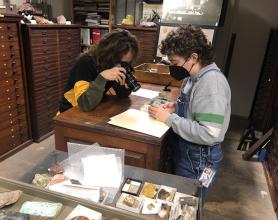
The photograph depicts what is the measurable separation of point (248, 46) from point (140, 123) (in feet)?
9.47

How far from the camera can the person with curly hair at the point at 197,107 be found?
1.07 meters

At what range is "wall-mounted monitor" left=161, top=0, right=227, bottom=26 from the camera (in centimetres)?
266

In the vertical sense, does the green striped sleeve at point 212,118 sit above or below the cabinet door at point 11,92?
above

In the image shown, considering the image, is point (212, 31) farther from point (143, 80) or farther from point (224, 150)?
point (224, 150)

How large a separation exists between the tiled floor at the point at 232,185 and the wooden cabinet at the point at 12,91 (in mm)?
170

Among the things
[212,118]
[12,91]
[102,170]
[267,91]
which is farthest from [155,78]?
[267,91]

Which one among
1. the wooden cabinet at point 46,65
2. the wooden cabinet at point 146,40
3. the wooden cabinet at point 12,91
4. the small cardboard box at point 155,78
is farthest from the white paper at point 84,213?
the wooden cabinet at point 146,40

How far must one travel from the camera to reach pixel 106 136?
1212mm

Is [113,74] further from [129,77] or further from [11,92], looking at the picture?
[11,92]

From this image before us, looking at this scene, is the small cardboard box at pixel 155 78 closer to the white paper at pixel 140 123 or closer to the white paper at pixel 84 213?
the white paper at pixel 140 123

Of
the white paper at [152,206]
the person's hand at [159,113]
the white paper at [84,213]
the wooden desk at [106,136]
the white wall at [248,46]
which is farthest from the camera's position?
the white wall at [248,46]

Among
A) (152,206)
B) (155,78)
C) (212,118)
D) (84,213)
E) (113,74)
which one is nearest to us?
(84,213)

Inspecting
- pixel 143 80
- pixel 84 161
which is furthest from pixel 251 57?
pixel 84 161

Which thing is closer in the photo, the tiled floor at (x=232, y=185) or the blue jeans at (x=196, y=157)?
the blue jeans at (x=196, y=157)
